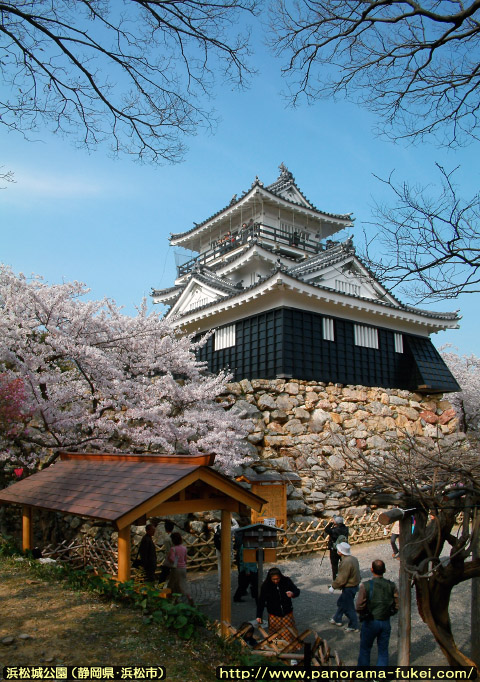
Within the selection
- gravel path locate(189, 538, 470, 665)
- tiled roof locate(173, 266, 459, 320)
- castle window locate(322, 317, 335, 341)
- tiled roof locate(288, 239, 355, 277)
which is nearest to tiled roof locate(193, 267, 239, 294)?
tiled roof locate(173, 266, 459, 320)

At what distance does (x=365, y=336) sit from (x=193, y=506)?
1308cm

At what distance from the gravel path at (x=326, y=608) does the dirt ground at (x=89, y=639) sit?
262 cm

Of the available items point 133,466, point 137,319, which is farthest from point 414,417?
point 133,466

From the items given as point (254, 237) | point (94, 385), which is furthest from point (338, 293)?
point (94, 385)

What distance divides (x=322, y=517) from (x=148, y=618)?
10.4 m

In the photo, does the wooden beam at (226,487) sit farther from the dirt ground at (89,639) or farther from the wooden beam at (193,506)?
the dirt ground at (89,639)

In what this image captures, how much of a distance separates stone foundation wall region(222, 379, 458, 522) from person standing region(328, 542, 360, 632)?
6266 millimetres

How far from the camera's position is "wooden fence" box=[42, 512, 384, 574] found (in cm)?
1038

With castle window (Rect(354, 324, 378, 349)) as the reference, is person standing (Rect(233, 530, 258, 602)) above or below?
below

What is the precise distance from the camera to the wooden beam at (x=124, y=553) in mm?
6527

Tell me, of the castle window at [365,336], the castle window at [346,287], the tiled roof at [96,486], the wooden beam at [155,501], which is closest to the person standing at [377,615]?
the wooden beam at [155,501]

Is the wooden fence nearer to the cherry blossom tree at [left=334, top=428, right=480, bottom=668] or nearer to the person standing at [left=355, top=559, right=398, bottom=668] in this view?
the person standing at [left=355, top=559, right=398, bottom=668]

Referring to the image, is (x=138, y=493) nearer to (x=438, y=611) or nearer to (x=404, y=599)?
(x=404, y=599)

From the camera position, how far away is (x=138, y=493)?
6.65 m
